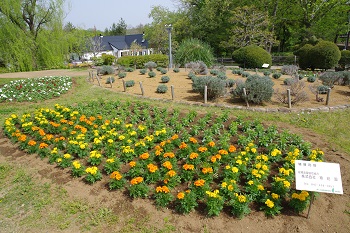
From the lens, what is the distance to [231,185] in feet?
14.0

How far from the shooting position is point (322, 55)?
2008 cm

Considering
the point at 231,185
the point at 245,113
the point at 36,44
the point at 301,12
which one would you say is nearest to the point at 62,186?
the point at 231,185

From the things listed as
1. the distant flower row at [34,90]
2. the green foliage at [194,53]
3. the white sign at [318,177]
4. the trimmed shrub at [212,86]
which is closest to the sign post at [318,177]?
the white sign at [318,177]

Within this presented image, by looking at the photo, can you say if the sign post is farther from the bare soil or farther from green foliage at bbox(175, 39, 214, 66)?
green foliage at bbox(175, 39, 214, 66)

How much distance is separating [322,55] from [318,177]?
20.1 m

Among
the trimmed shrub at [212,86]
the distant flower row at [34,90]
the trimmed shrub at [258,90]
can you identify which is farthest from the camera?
the distant flower row at [34,90]

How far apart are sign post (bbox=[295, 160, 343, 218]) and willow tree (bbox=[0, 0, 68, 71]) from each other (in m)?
27.5

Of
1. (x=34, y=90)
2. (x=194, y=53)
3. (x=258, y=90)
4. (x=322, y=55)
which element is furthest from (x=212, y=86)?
(x=322, y=55)

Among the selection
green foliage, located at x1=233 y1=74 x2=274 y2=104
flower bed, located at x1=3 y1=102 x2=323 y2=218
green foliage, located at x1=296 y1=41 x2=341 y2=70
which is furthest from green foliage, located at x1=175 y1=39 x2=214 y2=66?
flower bed, located at x1=3 y1=102 x2=323 y2=218

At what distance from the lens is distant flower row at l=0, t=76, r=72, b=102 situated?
41.0 feet

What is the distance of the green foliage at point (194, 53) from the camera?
22062 mm

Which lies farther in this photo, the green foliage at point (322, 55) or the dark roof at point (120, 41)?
the dark roof at point (120, 41)

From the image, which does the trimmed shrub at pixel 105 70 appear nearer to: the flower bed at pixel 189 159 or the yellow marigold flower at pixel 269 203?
the flower bed at pixel 189 159

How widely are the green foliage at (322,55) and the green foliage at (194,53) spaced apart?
27.3 feet
